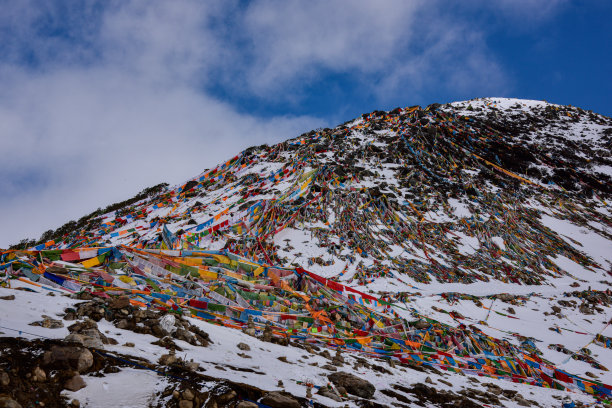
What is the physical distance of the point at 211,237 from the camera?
45.1 ft

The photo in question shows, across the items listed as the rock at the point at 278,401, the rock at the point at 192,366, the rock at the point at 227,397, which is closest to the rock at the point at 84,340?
the rock at the point at 192,366

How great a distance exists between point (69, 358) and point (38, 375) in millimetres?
277

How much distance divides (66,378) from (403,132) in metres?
27.8

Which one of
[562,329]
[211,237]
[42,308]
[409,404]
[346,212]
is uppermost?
[346,212]

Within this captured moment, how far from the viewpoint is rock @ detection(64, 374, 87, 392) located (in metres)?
2.45

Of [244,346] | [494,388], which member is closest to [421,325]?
[494,388]

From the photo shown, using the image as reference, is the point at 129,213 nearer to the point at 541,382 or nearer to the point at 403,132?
the point at 541,382

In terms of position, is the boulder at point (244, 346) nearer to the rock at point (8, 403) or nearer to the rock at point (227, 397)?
the rock at point (227, 397)

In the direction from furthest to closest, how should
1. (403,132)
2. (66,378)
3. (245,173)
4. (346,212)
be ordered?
(403,132), (245,173), (346,212), (66,378)

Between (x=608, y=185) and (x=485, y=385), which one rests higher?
(x=608, y=185)

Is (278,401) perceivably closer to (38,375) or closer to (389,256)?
(38,375)

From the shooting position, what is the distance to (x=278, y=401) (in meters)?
2.86

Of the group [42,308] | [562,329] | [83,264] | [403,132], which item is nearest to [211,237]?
[83,264]

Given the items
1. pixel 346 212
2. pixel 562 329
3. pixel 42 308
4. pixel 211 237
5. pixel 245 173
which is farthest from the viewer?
pixel 245 173
